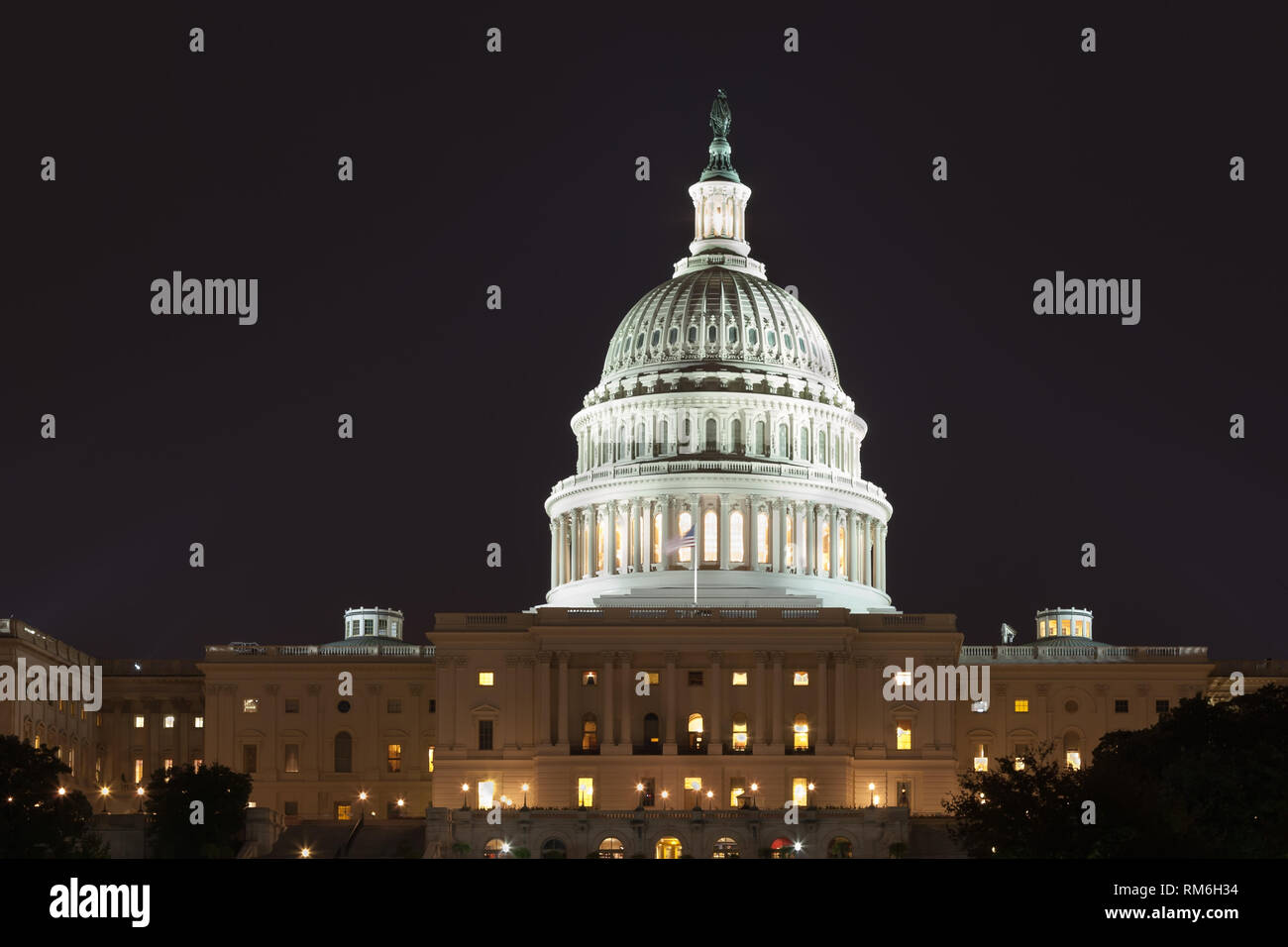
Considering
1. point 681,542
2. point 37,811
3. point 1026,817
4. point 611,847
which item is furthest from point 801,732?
point 37,811

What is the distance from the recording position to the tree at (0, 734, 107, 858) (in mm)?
107875

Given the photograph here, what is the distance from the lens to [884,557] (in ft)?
642

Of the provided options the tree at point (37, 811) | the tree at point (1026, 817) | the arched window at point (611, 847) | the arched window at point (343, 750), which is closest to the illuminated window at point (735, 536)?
the arched window at point (343, 750)

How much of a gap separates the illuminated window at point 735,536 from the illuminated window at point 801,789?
2870 cm

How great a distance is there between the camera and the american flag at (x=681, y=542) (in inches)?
7146

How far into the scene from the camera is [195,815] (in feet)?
440

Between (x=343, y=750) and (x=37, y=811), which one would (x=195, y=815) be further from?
(x=343, y=750)

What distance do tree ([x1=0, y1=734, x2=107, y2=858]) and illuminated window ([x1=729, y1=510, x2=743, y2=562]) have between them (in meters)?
67.2

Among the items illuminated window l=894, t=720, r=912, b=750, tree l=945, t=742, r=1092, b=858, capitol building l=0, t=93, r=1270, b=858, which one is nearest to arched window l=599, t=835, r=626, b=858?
capitol building l=0, t=93, r=1270, b=858

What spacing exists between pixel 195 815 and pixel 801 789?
1544 inches

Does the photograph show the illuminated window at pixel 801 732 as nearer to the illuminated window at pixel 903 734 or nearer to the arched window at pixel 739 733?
the arched window at pixel 739 733

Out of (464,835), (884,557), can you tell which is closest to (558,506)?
(884,557)

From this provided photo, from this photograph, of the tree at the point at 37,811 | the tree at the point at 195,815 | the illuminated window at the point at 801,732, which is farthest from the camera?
the illuminated window at the point at 801,732
